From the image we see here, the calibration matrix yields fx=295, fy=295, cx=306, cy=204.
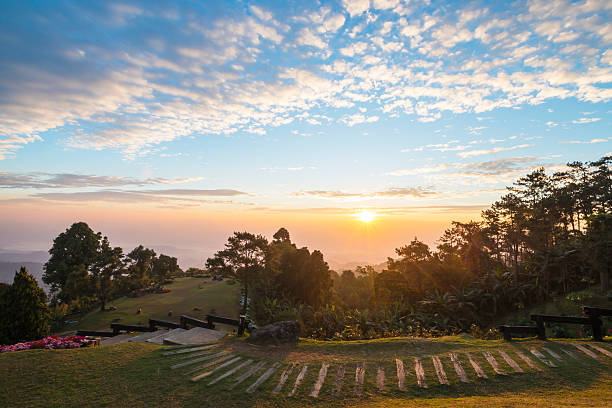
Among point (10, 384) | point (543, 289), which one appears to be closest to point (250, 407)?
point (10, 384)

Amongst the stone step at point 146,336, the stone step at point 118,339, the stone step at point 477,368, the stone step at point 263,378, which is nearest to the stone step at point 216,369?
the stone step at point 263,378

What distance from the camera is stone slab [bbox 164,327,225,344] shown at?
11870 millimetres

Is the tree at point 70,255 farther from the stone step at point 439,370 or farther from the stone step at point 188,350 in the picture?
the stone step at point 439,370

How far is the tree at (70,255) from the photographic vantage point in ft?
92.6

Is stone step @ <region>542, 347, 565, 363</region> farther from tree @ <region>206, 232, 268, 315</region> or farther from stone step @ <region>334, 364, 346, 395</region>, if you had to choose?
tree @ <region>206, 232, 268, 315</region>

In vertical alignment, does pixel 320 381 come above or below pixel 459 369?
below

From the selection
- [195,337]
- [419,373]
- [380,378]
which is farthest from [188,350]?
[419,373]

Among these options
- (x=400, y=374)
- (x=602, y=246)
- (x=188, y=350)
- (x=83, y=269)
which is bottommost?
(x=188, y=350)

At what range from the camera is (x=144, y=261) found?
116ft

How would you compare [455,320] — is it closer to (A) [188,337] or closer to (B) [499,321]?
(B) [499,321]

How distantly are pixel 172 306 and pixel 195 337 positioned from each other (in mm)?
15639

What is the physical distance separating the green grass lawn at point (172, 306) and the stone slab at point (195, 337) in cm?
1103

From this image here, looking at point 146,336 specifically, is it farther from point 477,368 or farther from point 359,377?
point 477,368

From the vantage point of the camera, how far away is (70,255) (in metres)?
28.9
